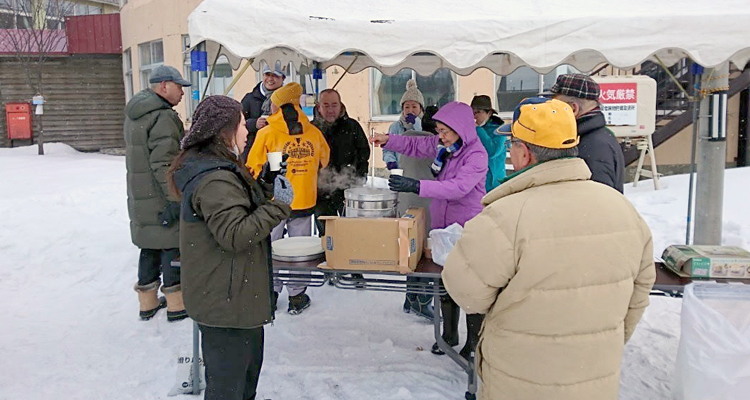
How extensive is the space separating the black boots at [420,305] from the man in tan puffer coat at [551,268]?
2.65 meters

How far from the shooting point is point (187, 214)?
241cm

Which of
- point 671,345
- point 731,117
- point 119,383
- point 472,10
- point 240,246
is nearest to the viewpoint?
point 240,246

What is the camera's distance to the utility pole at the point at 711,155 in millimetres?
4113

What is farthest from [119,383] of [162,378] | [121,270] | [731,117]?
[731,117]

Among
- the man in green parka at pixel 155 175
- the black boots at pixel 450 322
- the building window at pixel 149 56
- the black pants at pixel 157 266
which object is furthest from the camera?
the building window at pixel 149 56

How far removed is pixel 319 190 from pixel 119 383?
6.79ft

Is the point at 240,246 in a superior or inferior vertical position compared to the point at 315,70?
inferior

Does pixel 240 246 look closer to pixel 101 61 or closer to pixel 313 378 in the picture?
pixel 313 378

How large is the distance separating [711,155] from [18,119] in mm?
16788

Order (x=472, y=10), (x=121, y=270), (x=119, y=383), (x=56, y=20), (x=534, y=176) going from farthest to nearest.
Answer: (x=56, y=20), (x=121, y=270), (x=119, y=383), (x=472, y=10), (x=534, y=176)

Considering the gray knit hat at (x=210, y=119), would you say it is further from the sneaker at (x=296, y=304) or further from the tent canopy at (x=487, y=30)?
the sneaker at (x=296, y=304)

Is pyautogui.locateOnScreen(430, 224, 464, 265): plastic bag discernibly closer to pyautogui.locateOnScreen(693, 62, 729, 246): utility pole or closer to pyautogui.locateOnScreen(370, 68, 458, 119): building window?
pyautogui.locateOnScreen(693, 62, 729, 246): utility pole

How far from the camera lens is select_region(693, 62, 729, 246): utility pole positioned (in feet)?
13.5

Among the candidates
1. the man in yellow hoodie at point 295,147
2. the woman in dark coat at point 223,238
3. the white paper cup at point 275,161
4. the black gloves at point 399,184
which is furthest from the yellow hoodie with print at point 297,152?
the woman in dark coat at point 223,238
